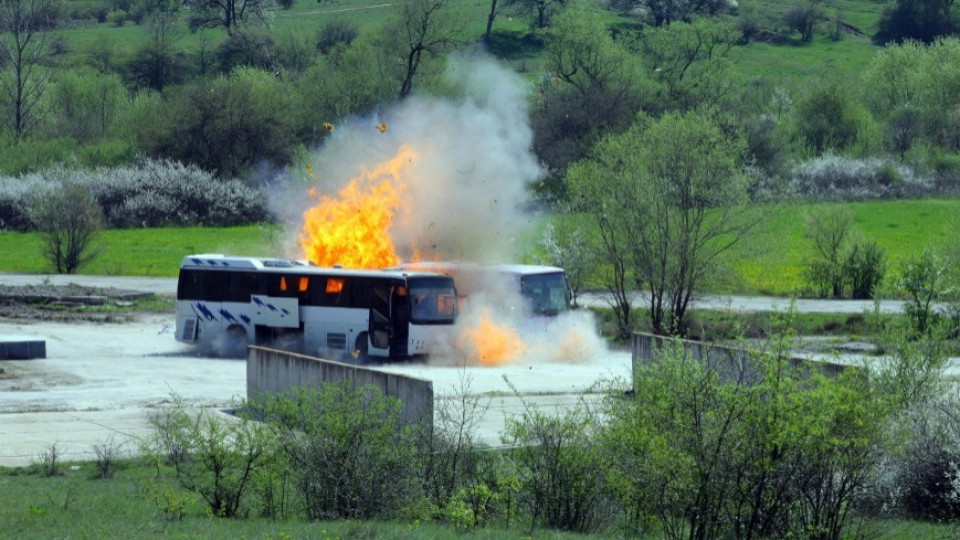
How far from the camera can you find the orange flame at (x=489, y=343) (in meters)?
34.2

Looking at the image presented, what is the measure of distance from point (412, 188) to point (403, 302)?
345 inches

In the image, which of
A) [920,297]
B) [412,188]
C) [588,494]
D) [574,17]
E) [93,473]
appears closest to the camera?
[588,494]

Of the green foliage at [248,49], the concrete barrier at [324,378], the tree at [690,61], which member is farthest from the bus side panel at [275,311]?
the green foliage at [248,49]

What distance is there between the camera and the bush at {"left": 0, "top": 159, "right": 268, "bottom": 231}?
7600 centimetres

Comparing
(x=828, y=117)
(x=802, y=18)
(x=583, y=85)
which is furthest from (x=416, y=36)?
(x=802, y=18)

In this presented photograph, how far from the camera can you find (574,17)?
84812 mm

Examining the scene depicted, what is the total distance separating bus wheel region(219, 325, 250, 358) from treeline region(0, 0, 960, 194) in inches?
1001

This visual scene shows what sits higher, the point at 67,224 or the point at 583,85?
the point at 583,85

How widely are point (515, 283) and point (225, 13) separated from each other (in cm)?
9184

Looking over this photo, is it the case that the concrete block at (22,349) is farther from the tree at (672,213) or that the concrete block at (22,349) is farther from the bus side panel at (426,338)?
the tree at (672,213)

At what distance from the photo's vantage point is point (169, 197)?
76812 mm

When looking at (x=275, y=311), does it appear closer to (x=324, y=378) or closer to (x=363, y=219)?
(x=363, y=219)

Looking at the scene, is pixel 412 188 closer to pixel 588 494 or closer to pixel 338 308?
pixel 338 308

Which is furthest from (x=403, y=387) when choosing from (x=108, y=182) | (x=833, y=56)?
(x=833, y=56)
